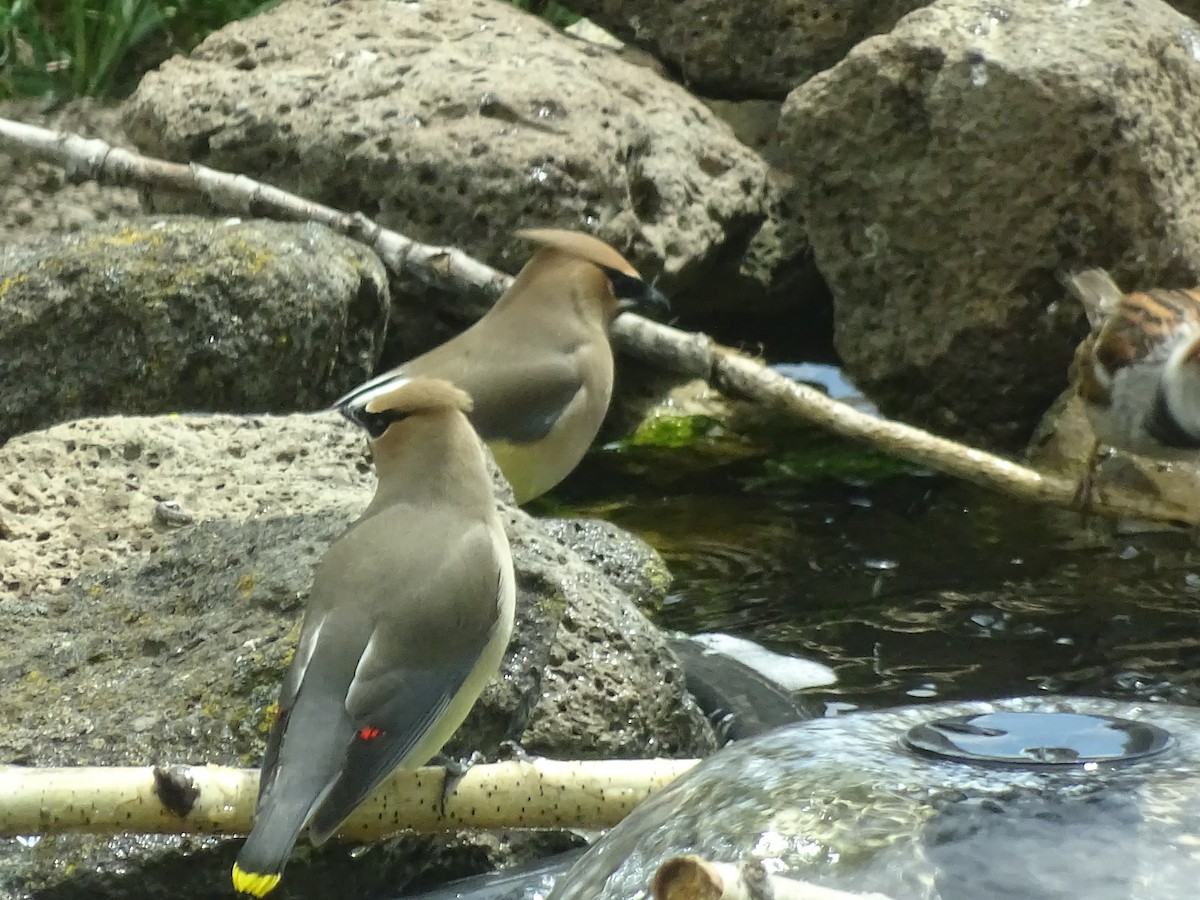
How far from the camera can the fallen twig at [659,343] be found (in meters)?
4.82

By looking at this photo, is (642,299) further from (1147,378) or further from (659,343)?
(1147,378)

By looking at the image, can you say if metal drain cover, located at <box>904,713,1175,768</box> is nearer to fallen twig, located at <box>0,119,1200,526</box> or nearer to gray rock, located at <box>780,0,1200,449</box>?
fallen twig, located at <box>0,119,1200,526</box>

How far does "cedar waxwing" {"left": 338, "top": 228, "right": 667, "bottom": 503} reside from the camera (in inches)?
201

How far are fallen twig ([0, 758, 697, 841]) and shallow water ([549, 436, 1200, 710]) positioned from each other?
1.76 meters

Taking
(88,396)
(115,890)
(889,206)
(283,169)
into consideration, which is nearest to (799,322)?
(889,206)

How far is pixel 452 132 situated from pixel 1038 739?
169 inches

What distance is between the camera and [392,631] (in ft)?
9.55

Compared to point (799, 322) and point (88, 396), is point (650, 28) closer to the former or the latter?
point (799, 322)

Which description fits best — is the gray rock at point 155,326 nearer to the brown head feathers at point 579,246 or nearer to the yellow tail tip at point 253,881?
the brown head feathers at point 579,246

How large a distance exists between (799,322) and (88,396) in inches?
133

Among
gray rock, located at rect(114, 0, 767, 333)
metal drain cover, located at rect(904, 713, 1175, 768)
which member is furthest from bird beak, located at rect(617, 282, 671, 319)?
metal drain cover, located at rect(904, 713, 1175, 768)

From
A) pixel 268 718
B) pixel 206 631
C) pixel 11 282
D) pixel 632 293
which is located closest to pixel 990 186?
pixel 632 293

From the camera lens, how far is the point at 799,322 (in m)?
7.34

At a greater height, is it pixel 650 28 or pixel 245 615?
pixel 650 28
